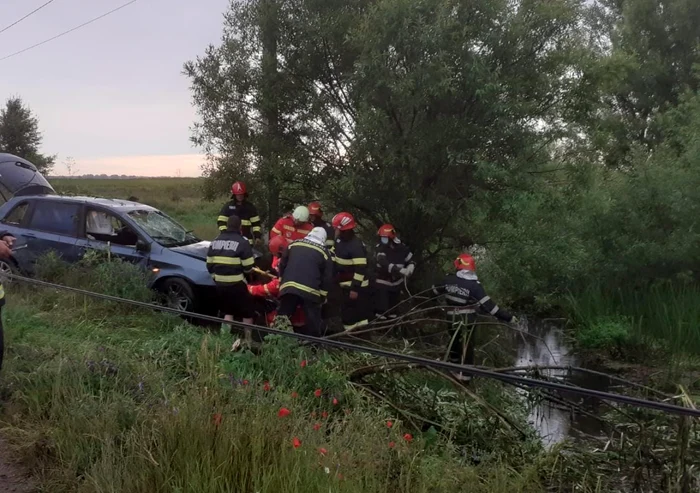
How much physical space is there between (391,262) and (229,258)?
99.9 inches

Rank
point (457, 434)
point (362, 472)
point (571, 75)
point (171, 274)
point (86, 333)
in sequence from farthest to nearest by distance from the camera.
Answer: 1. point (571, 75)
2. point (171, 274)
3. point (86, 333)
4. point (457, 434)
5. point (362, 472)

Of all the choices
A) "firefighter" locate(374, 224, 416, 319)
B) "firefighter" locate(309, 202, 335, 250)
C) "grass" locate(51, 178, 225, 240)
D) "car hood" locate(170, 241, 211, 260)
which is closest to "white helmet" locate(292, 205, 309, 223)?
"firefighter" locate(309, 202, 335, 250)

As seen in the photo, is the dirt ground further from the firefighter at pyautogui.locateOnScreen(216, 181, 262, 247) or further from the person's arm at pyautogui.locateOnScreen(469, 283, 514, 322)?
the firefighter at pyautogui.locateOnScreen(216, 181, 262, 247)

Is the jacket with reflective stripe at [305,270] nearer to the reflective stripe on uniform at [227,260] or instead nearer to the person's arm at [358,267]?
the reflective stripe on uniform at [227,260]

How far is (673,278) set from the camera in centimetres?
1188

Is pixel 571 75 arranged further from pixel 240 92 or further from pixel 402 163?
pixel 240 92

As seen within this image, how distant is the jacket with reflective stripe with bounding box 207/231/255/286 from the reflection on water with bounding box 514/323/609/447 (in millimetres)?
3458

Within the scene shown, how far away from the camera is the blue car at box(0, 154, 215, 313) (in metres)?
8.92

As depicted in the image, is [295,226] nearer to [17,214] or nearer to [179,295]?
[179,295]

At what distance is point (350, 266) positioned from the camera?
8.83m

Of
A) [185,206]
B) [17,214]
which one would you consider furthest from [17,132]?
[17,214]

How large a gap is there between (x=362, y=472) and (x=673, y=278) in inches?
409

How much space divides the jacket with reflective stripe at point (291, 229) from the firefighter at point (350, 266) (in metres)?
0.69

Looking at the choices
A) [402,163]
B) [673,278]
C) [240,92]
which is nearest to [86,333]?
[402,163]
